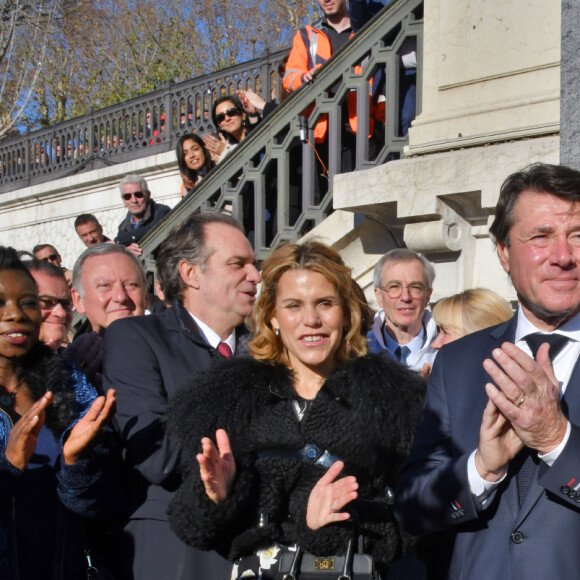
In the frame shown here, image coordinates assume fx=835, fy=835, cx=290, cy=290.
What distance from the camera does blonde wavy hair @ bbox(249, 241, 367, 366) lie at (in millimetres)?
3215

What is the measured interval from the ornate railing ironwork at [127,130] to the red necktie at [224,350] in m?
8.52

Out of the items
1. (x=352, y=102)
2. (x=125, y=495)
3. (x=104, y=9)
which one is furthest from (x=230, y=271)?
(x=104, y=9)

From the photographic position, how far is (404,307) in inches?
188

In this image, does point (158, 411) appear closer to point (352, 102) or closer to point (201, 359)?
point (201, 359)

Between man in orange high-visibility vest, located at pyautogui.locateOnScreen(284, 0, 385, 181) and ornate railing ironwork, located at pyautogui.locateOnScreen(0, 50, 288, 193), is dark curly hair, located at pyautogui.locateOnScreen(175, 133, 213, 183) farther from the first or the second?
ornate railing ironwork, located at pyautogui.locateOnScreen(0, 50, 288, 193)

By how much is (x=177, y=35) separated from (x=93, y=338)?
20337 millimetres

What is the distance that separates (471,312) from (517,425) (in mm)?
1725

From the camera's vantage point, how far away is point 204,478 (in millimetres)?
2627

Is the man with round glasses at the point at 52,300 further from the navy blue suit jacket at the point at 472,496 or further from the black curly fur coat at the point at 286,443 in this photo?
the navy blue suit jacket at the point at 472,496

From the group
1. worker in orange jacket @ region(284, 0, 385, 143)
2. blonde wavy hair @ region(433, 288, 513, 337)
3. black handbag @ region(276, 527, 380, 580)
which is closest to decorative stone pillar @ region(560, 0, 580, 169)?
blonde wavy hair @ region(433, 288, 513, 337)

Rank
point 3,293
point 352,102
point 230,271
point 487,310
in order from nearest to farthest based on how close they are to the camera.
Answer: point 3,293 < point 230,271 < point 487,310 < point 352,102

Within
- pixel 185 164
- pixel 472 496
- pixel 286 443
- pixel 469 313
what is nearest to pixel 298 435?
pixel 286 443

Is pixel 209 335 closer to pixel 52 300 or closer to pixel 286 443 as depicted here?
pixel 286 443

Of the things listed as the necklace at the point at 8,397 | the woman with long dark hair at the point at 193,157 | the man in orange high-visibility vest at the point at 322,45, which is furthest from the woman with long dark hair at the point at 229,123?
the necklace at the point at 8,397
